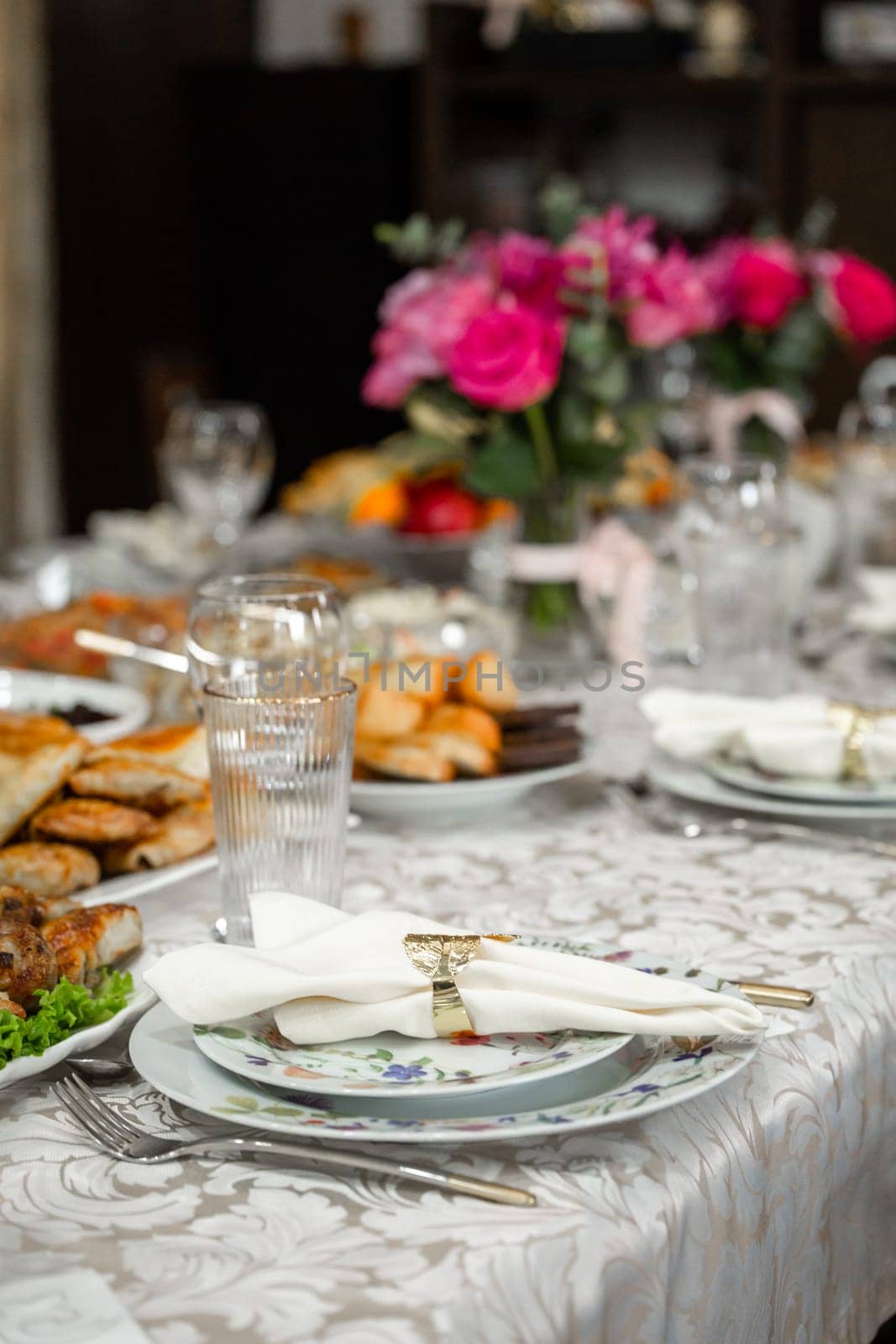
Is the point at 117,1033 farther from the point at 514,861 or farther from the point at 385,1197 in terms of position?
the point at 514,861

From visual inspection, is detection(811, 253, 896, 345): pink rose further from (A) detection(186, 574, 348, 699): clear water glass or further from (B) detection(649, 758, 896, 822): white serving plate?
(A) detection(186, 574, 348, 699): clear water glass

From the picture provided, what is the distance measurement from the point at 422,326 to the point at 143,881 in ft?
2.60

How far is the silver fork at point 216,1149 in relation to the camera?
1.96 ft

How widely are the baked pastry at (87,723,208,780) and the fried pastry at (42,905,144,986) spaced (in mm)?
177

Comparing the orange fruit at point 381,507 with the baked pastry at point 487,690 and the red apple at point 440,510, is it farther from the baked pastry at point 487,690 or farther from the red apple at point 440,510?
the baked pastry at point 487,690

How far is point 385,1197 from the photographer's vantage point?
605 mm

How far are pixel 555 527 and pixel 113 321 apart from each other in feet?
11.4

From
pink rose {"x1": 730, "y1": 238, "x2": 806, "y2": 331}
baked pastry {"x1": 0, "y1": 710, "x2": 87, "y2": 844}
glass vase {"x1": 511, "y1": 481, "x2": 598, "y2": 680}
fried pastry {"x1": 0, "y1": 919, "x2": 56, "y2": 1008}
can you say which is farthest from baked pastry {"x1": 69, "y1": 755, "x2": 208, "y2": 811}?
pink rose {"x1": 730, "y1": 238, "x2": 806, "y2": 331}

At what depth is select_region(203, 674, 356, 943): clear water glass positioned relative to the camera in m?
0.81

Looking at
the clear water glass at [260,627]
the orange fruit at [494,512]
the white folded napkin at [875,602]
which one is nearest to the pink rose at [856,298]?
the white folded napkin at [875,602]

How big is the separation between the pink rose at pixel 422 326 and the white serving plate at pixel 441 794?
540 millimetres

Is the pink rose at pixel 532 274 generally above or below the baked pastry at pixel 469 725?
above

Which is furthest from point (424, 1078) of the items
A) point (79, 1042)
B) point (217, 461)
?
point (217, 461)

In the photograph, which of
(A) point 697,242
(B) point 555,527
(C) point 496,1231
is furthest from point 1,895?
(A) point 697,242
